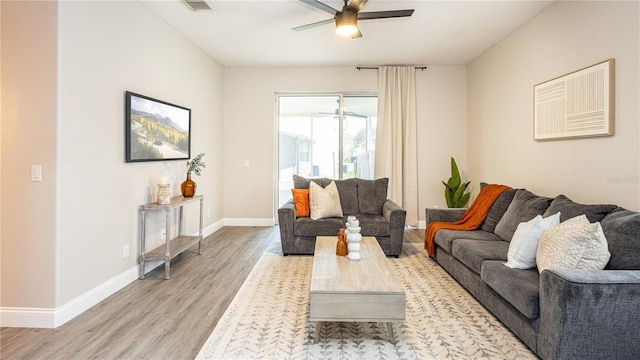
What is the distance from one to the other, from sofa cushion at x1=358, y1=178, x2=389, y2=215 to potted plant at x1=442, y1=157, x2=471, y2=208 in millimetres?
1495

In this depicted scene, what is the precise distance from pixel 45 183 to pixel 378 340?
8.51ft

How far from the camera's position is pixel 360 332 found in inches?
94.1

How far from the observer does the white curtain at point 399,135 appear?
5977 mm

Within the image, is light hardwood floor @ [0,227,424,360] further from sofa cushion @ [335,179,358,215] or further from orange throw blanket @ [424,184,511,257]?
orange throw blanket @ [424,184,511,257]

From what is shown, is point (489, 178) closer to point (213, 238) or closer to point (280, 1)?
point (280, 1)

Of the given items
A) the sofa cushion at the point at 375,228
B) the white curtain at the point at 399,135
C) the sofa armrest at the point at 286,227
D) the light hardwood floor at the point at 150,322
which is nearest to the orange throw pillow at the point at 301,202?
the sofa armrest at the point at 286,227

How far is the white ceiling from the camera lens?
12.0 feet

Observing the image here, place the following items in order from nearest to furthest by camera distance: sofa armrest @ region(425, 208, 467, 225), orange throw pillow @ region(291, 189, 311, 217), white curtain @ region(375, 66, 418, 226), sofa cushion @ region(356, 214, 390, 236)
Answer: sofa cushion @ region(356, 214, 390, 236), sofa armrest @ region(425, 208, 467, 225), orange throw pillow @ region(291, 189, 311, 217), white curtain @ region(375, 66, 418, 226)

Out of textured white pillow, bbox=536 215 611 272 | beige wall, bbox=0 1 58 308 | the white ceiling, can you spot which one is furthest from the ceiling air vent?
textured white pillow, bbox=536 215 611 272

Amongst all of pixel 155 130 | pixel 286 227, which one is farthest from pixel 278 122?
pixel 155 130

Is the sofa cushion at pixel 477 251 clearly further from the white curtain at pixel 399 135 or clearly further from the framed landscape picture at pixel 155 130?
the framed landscape picture at pixel 155 130

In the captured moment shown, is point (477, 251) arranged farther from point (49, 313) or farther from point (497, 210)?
point (49, 313)

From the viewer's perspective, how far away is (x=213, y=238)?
5.25 m

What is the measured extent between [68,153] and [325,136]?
4.27 meters
